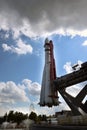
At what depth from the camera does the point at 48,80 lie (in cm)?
6288

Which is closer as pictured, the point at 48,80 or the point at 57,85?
the point at 57,85

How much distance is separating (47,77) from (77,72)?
39.2 feet

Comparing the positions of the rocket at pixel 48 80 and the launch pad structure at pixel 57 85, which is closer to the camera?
the launch pad structure at pixel 57 85

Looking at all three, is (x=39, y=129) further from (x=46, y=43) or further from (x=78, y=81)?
(x=46, y=43)

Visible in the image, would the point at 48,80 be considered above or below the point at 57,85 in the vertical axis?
above

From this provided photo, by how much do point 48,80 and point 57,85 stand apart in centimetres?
310

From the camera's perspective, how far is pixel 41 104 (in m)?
60.7

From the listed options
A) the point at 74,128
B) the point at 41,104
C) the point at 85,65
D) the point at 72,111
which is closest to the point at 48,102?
the point at 41,104

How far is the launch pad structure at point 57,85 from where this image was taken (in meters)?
54.4

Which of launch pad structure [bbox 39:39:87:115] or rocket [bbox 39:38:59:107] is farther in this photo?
rocket [bbox 39:38:59:107]

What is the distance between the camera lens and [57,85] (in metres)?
61.3

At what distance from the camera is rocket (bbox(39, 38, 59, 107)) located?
60.0m

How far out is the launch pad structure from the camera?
54.4 meters

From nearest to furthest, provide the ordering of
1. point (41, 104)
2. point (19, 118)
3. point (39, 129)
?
point (39, 129), point (41, 104), point (19, 118)
